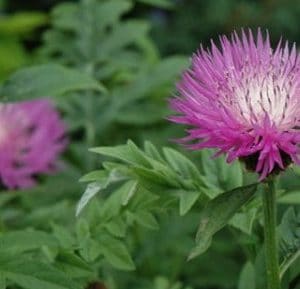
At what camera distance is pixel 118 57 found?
2.19m

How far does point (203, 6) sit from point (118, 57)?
1666mm

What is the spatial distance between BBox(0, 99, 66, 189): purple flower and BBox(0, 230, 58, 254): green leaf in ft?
2.07

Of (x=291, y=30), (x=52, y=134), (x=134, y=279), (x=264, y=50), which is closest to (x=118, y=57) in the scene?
(x=52, y=134)

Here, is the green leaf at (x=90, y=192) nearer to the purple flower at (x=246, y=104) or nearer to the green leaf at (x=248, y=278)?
the purple flower at (x=246, y=104)

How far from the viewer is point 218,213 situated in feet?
3.51

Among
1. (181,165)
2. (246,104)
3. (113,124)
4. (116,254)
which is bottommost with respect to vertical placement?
(113,124)

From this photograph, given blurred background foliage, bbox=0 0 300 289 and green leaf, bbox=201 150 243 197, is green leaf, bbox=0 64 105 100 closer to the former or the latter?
blurred background foliage, bbox=0 0 300 289

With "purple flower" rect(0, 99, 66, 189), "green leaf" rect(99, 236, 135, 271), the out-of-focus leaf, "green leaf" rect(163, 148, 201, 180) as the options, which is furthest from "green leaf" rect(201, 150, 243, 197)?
the out-of-focus leaf

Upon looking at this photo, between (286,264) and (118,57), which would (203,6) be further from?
(286,264)

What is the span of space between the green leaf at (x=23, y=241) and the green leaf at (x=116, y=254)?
0.09 m

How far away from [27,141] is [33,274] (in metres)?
0.94

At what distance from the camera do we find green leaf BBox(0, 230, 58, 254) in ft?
3.96

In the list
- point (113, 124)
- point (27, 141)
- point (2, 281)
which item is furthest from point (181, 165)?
point (113, 124)

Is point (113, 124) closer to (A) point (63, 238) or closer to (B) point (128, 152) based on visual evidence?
(A) point (63, 238)
